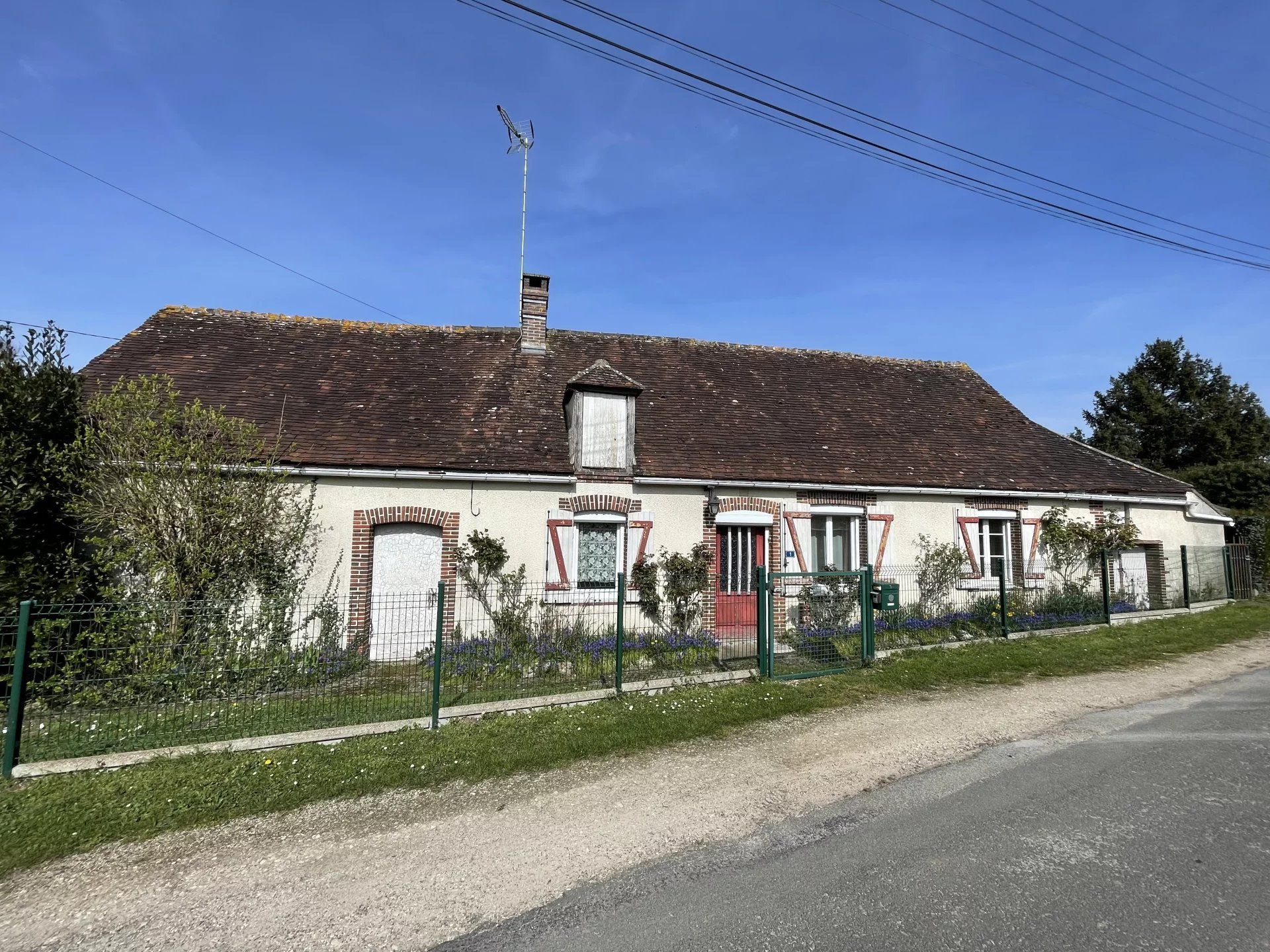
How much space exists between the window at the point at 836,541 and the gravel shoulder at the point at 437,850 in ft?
20.3

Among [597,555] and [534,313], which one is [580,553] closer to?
[597,555]

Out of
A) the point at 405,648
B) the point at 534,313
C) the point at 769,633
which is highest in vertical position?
the point at 534,313

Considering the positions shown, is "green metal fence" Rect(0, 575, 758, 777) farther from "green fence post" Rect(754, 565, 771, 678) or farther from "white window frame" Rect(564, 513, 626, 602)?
"white window frame" Rect(564, 513, 626, 602)

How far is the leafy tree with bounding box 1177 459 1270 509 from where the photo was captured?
958 inches

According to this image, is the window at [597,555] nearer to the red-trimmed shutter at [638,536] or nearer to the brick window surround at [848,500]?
the red-trimmed shutter at [638,536]

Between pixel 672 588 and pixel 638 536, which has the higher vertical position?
pixel 638 536

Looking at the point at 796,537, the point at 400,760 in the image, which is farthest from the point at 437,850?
the point at 796,537

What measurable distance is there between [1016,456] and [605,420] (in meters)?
10.1

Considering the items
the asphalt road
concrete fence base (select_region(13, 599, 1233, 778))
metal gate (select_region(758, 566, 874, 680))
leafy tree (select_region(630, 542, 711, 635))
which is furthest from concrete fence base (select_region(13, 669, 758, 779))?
the asphalt road

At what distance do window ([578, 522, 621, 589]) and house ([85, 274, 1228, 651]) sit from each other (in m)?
0.03

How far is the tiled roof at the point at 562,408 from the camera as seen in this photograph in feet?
37.7

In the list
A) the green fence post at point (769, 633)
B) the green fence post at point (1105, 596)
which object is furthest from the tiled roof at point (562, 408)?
the green fence post at point (769, 633)

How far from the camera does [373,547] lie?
10.4m

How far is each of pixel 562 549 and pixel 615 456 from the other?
198 centimetres
